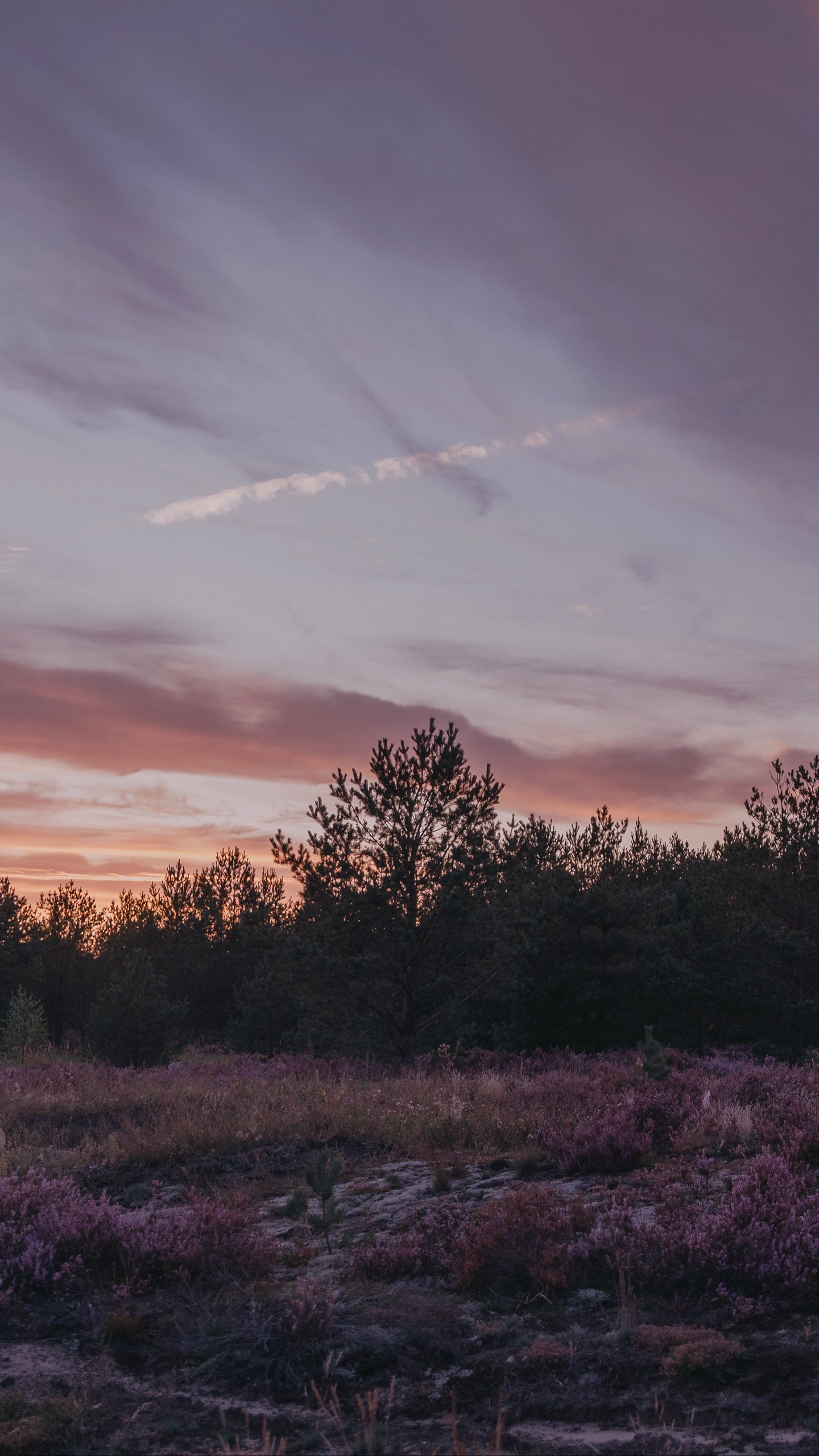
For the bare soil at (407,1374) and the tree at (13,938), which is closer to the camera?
the bare soil at (407,1374)

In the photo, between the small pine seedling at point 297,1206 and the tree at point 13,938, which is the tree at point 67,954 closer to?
the tree at point 13,938

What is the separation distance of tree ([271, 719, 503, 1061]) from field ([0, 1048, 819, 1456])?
10.6 meters

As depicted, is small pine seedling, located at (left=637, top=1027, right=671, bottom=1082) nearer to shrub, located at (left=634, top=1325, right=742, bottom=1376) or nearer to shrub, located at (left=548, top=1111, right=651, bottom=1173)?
shrub, located at (left=548, top=1111, right=651, bottom=1173)

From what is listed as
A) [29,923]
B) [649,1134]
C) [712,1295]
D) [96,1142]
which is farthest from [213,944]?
[712,1295]

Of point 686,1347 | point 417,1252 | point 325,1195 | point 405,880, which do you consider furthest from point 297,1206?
point 405,880

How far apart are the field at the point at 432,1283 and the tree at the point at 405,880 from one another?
10.6 meters

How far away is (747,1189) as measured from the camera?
20.7 feet

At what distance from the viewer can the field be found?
430cm

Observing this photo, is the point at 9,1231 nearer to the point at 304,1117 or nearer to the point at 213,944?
the point at 304,1117

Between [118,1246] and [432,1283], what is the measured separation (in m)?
2.33

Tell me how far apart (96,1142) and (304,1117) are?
8.51 ft

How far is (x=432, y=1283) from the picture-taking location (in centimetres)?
602

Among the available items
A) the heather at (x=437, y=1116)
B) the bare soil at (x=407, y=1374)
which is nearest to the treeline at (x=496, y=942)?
the heather at (x=437, y=1116)

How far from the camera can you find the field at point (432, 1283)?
4.30 metres
